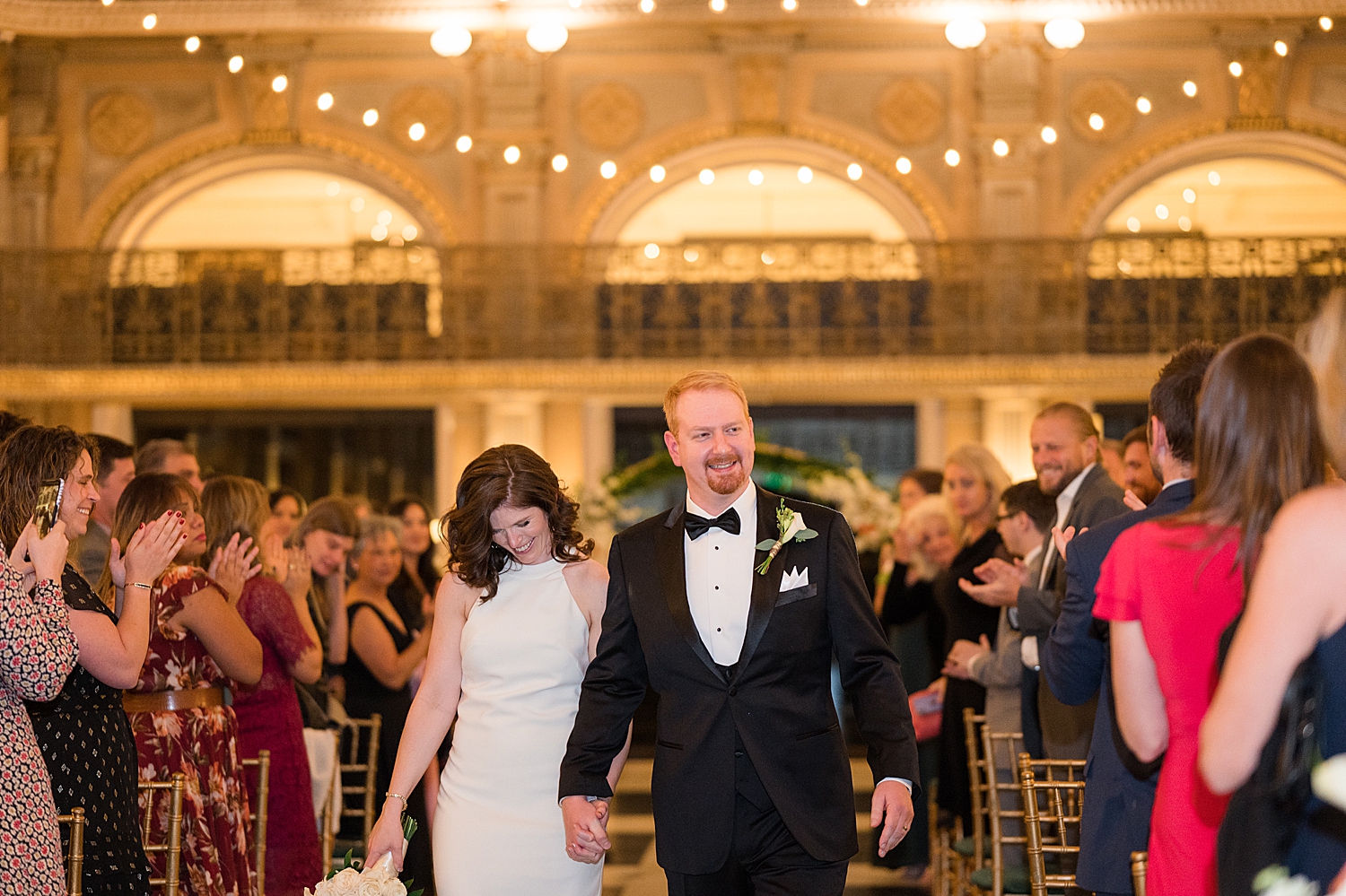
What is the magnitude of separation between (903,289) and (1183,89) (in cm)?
337

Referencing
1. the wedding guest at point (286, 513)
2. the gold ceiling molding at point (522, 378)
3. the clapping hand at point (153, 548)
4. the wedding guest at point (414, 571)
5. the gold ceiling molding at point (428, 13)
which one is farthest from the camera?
the gold ceiling molding at point (428, 13)

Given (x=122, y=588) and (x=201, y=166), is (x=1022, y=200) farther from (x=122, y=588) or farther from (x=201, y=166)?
(x=122, y=588)

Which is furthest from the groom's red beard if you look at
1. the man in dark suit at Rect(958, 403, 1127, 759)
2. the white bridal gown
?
the man in dark suit at Rect(958, 403, 1127, 759)

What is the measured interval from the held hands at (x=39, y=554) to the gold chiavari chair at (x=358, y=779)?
4.96 feet

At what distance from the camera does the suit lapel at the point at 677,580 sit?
282 centimetres

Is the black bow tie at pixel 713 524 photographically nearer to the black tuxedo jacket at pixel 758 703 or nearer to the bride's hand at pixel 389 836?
the black tuxedo jacket at pixel 758 703

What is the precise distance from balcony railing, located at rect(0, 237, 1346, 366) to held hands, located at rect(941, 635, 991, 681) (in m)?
7.67

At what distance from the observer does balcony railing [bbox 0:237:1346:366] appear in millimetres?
12555

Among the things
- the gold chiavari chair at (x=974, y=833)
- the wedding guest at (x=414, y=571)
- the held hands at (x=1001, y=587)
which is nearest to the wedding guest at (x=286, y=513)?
the wedding guest at (x=414, y=571)

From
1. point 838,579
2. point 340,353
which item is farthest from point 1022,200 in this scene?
point 838,579

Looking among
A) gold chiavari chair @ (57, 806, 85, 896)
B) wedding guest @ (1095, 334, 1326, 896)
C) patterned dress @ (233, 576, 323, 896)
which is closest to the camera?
wedding guest @ (1095, 334, 1326, 896)

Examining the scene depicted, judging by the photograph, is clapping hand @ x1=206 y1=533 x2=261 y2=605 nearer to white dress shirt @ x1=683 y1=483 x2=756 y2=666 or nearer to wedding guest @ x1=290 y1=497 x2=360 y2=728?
wedding guest @ x1=290 y1=497 x2=360 y2=728

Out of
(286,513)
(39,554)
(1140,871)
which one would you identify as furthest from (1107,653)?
(286,513)

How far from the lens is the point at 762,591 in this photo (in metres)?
2.82
